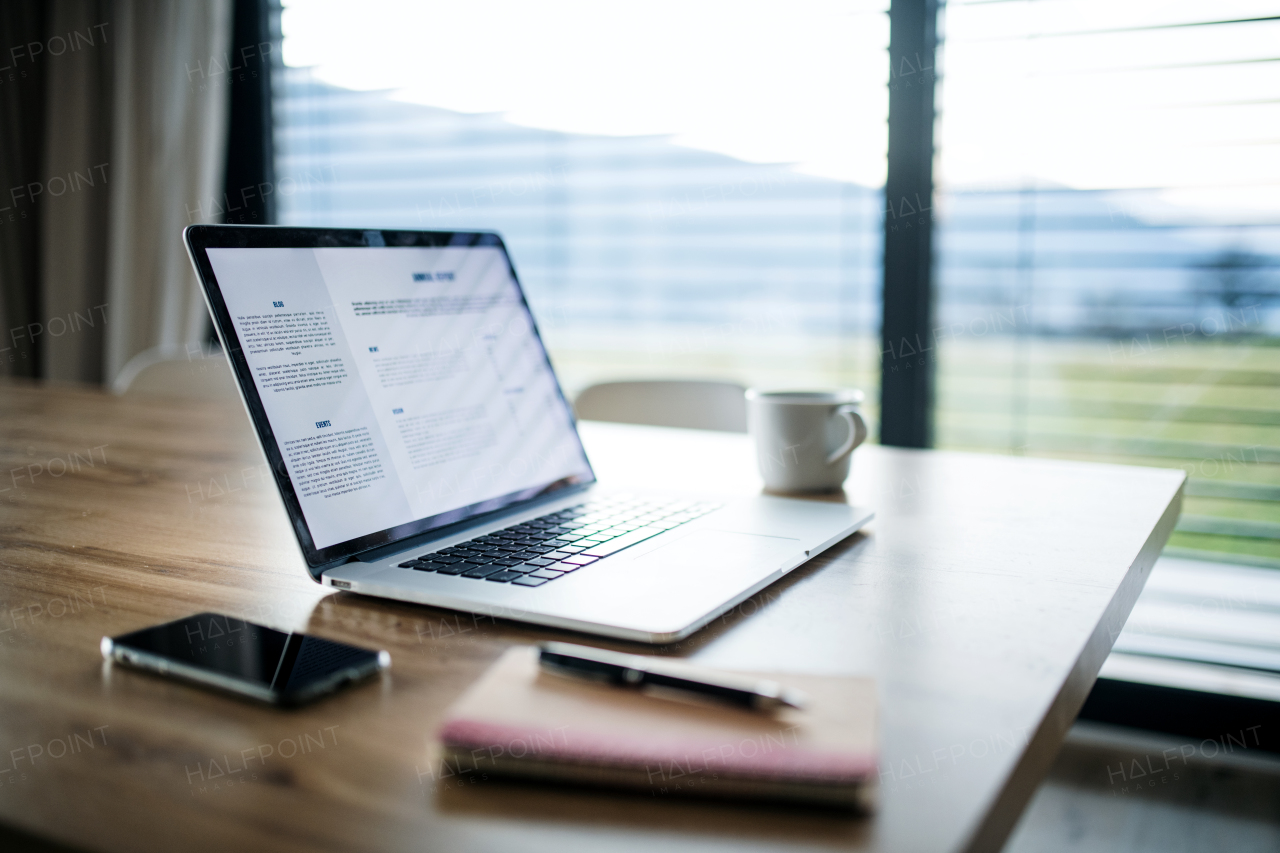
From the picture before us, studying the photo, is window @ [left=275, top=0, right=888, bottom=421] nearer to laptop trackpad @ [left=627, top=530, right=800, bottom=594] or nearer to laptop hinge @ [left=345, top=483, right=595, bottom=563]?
laptop hinge @ [left=345, top=483, right=595, bottom=563]

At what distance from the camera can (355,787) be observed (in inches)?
15.0

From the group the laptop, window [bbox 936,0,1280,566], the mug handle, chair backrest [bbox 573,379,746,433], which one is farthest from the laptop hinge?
window [bbox 936,0,1280,566]

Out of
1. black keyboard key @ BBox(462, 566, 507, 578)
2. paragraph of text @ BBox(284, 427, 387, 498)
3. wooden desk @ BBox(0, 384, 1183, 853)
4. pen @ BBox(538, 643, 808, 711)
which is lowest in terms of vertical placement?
wooden desk @ BBox(0, 384, 1183, 853)

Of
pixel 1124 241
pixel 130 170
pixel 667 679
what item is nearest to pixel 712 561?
pixel 667 679

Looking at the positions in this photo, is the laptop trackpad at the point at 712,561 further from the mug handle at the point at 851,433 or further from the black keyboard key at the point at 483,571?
the mug handle at the point at 851,433

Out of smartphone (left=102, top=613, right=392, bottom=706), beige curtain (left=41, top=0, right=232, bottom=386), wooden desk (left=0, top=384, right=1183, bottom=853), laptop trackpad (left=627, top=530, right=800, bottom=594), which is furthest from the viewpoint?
beige curtain (left=41, top=0, right=232, bottom=386)

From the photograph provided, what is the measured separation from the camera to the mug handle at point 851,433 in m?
0.90

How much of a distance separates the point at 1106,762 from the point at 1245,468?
59 centimetres

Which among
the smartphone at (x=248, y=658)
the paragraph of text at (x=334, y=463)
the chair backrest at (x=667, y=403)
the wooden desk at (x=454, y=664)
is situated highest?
the paragraph of text at (x=334, y=463)

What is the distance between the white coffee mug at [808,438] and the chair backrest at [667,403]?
0.59m

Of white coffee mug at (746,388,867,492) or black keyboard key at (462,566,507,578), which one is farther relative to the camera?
white coffee mug at (746,388,867,492)

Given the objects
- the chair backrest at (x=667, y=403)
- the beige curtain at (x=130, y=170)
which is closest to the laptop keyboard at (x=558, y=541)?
the chair backrest at (x=667, y=403)

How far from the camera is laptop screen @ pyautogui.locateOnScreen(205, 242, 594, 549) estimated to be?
0.67 m

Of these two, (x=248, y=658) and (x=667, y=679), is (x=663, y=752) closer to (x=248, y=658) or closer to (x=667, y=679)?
(x=667, y=679)
